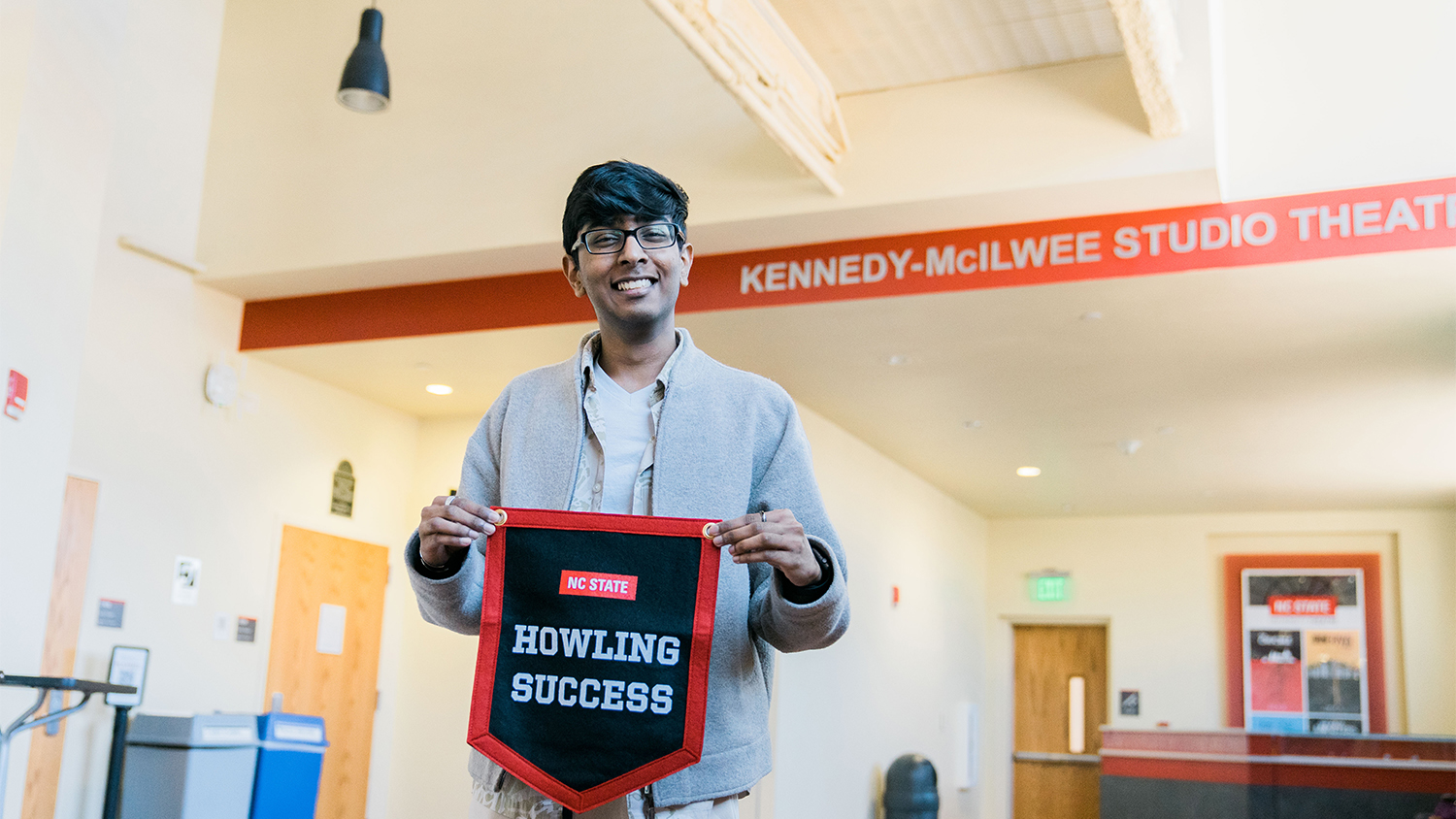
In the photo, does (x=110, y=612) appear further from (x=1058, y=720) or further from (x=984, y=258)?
(x=1058, y=720)

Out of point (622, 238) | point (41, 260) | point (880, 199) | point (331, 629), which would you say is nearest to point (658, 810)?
point (622, 238)

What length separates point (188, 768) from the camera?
5.33 meters

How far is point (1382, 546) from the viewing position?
9.38 m

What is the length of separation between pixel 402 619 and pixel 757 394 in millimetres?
6535

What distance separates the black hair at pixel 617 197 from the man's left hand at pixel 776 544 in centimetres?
39

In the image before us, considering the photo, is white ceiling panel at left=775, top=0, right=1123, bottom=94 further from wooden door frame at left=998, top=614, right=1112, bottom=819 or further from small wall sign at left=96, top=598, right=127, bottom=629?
wooden door frame at left=998, top=614, right=1112, bottom=819

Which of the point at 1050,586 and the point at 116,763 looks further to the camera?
the point at 1050,586

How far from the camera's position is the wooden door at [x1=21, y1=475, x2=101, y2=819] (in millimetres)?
5242

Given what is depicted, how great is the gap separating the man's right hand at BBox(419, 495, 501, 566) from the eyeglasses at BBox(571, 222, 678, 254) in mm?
345

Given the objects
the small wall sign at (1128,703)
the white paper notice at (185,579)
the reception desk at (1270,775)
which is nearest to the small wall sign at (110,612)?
the white paper notice at (185,579)

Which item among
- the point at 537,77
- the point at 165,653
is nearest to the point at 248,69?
the point at 537,77

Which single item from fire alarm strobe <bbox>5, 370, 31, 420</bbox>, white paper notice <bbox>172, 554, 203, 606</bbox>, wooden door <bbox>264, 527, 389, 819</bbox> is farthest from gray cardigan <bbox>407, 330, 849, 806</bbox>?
wooden door <bbox>264, 527, 389, 819</bbox>

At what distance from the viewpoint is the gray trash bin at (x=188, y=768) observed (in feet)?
17.5

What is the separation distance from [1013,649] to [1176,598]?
1.56 meters
